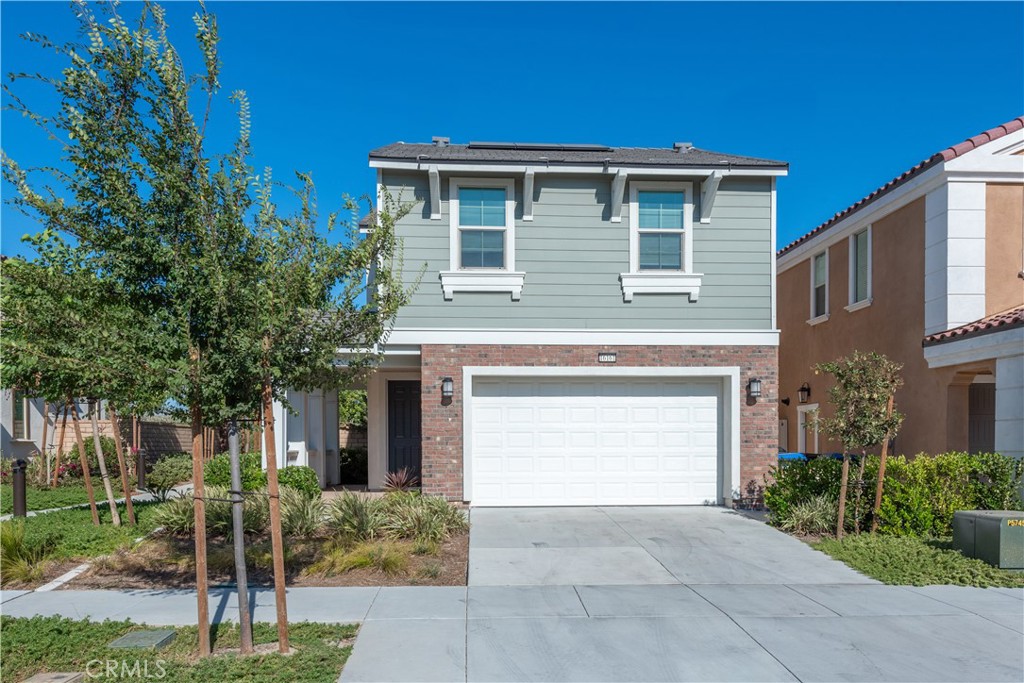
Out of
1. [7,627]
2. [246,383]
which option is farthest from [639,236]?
[7,627]

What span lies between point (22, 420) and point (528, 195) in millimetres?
15036

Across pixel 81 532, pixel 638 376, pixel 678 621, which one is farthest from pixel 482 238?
pixel 678 621

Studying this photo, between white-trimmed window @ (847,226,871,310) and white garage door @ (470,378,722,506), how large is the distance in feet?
14.8

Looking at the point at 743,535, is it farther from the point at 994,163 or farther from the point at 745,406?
the point at 994,163

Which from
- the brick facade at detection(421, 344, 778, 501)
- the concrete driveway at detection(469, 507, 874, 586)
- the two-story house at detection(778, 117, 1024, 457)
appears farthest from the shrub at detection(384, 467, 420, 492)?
the two-story house at detection(778, 117, 1024, 457)

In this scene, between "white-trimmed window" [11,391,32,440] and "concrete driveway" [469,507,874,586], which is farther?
"white-trimmed window" [11,391,32,440]

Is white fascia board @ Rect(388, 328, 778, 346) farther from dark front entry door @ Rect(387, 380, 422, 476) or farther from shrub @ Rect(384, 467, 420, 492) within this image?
dark front entry door @ Rect(387, 380, 422, 476)

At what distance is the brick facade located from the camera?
11.9 metres

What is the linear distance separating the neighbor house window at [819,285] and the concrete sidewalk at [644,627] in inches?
389

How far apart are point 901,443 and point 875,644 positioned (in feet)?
27.2

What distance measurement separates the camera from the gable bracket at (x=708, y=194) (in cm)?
1191

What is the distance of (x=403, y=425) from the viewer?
14.7 meters

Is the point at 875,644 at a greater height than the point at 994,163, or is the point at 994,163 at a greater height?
the point at 994,163

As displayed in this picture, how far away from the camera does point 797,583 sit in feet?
25.8
